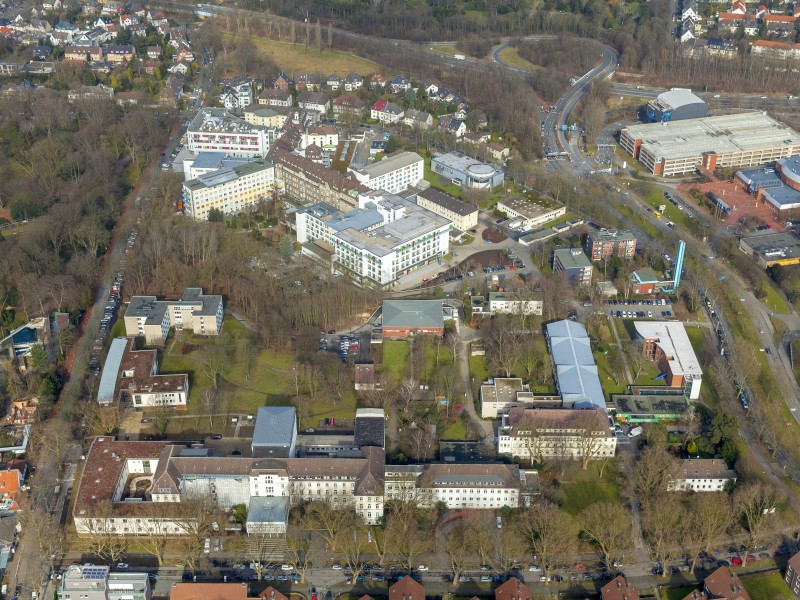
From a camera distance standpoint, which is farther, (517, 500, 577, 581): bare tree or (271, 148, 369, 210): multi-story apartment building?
(271, 148, 369, 210): multi-story apartment building

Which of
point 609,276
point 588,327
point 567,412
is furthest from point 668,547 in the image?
point 609,276

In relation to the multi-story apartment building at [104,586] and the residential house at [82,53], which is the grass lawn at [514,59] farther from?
the multi-story apartment building at [104,586]

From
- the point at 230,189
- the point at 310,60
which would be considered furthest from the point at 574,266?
the point at 310,60

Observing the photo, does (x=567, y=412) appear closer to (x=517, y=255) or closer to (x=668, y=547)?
(x=668, y=547)

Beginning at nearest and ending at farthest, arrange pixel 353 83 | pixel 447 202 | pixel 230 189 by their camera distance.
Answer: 1. pixel 447 202
2. pixel 230 189
3. pixel 353 83

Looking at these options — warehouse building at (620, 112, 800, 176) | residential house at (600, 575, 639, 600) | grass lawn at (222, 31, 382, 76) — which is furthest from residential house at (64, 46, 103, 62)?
residential house at (600, 575, 639, 600)

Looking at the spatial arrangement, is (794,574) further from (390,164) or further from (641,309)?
(390,164)

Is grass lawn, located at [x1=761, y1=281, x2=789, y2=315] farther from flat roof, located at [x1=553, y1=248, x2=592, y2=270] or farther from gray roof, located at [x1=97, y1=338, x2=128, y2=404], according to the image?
gray roof, located at [x1=97, y1=338, x2=128, y2=404]
